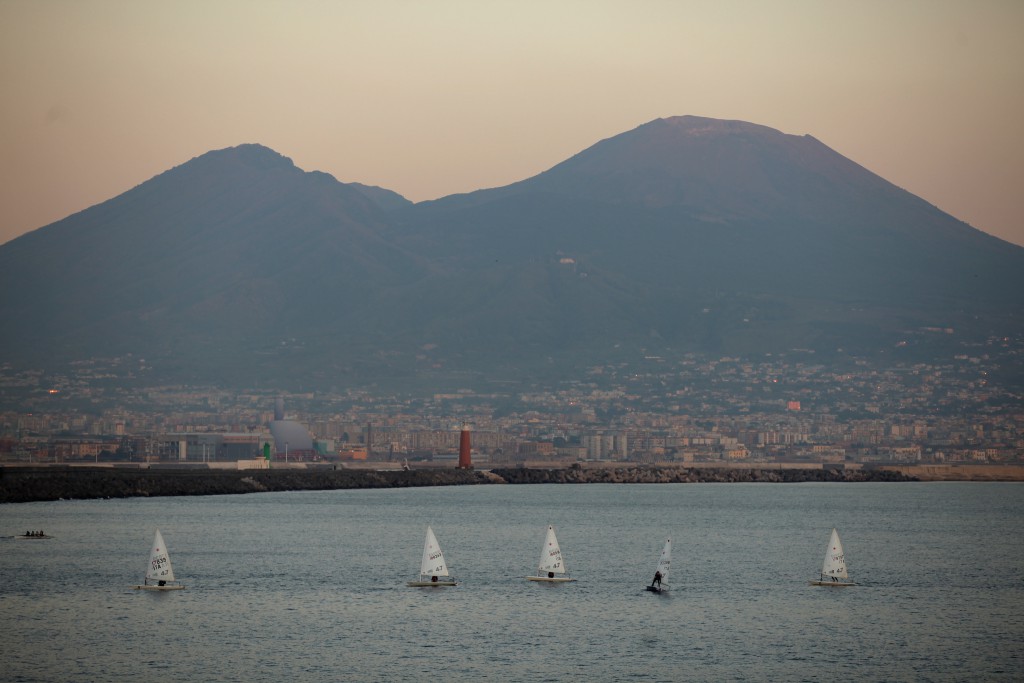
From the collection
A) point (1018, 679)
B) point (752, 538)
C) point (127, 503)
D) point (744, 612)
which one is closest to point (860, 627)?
point (744, 612)

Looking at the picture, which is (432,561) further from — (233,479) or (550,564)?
(233,479)

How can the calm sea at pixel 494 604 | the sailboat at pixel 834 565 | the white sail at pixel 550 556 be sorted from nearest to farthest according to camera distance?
the calm sea at pixel 494 604 < the white sail at pixel 550 556 < the sailboat at pixel 834 565

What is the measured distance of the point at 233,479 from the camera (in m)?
152

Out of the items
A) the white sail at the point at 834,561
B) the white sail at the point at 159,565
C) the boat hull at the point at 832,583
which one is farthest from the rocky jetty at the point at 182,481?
the white sail at the point at 834,561

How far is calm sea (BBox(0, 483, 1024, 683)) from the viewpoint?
44.6 m

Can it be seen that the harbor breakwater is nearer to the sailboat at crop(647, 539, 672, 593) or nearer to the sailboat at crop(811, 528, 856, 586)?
the sailboat at crop(647, 539, 672, 593)

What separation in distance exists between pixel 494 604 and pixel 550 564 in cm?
771

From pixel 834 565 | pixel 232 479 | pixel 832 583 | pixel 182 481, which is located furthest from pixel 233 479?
pixel 834 565

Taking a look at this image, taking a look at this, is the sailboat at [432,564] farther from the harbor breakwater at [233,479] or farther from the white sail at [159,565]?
the harbor breakwater at [233,479]

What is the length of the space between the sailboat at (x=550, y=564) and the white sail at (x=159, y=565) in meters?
14.9

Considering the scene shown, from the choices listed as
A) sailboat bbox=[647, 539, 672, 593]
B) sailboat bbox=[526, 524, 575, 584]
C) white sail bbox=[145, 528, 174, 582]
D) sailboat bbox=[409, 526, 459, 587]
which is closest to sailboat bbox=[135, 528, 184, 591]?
white sail bbox=[145, 528, 174, 582]

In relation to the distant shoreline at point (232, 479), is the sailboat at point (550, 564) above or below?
below

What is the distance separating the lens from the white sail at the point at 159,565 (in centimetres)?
5981

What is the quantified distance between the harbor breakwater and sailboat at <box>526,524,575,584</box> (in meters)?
63.0
